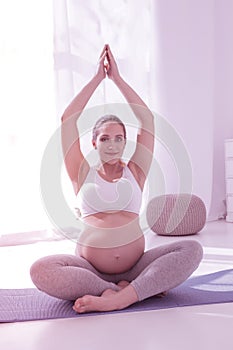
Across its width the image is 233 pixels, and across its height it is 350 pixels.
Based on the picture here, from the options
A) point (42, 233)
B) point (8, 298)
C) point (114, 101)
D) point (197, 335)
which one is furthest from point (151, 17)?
point (197, 335)

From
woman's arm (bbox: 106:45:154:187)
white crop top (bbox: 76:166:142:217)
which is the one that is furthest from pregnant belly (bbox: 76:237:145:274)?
woman's arm (bbox: 106:45:154:187)

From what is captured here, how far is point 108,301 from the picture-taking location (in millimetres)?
1265

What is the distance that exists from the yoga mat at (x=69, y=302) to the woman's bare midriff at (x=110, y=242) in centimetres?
13

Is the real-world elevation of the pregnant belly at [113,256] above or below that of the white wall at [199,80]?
below

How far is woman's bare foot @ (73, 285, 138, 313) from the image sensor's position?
125cm

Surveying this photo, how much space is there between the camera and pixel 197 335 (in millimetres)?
1092

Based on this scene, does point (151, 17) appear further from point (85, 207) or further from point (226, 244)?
point (85, 207)

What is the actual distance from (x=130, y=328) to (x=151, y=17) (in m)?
2.13

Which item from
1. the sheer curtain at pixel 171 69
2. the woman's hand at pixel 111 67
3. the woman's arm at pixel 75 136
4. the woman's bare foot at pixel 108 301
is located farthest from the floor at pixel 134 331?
the sheer curtain at pixel 171 69

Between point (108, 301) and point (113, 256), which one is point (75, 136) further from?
point (108, 301)

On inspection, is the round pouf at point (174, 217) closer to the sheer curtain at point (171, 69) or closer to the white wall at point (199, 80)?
the sheer curtain at point (171, 69)

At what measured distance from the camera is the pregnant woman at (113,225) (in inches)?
51.3

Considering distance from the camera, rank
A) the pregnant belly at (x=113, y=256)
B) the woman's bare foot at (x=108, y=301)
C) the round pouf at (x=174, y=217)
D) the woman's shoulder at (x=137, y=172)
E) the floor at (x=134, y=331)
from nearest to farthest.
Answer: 1. the floor at (x=134, y=331)
2. the woman's bare foot at (x=108, y=301)
3. the pregnant belly at (x=113, y=256)
4. the woman's shoulder at (x=137, y=172)
5. the round pouf at (x=174, y=217)

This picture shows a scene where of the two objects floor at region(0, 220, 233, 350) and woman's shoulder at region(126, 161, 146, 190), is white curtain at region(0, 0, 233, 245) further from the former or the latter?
floor at region(0, 220, 233, 350)
